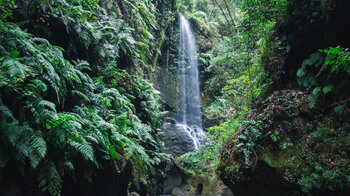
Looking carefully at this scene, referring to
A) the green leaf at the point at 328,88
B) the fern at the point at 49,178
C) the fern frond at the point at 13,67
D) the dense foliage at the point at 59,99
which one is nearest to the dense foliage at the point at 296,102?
the green leaf at the point at 328,88

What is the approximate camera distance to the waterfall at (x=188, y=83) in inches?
542

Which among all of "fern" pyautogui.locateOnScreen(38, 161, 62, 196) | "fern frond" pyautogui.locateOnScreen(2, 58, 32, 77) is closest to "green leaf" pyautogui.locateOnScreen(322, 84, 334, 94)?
"fern" pyautogui.locateOnScreen(38, 161, 62, 196)

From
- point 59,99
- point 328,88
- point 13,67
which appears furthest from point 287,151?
point 13,67

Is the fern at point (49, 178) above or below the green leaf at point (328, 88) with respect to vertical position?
below

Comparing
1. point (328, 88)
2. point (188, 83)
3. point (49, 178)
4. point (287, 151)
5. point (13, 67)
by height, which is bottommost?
point (49, 178)

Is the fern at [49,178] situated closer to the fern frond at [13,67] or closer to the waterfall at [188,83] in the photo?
the fern frond at [13,67]

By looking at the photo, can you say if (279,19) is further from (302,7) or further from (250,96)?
(250,96)

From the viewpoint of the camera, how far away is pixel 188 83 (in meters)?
15.6

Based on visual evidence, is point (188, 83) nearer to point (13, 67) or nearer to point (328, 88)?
point (328, 88)

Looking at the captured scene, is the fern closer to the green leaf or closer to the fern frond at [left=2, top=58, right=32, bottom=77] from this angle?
the fern frond at [left=2, top=58, right=32, bottom=77]

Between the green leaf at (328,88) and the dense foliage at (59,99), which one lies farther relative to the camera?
the green leaf at (328,88)

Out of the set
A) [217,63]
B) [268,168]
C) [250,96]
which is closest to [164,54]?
[217,63]

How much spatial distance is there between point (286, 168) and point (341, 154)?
0.85 meters

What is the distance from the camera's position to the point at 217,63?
13.4 meters
